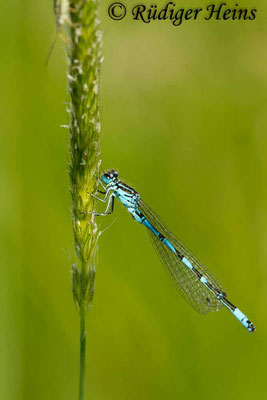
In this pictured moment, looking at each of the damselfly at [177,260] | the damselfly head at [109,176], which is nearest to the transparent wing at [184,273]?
the damselfly at [177,260]

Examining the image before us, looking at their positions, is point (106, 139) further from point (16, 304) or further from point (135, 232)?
point (16, 304)

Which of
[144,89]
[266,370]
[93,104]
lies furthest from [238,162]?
[93,104]

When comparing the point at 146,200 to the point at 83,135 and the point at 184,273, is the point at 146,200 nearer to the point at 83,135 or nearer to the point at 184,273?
the point at 184,273

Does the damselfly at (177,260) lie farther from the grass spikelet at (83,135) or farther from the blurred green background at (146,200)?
the grass spikelet at (83,135)

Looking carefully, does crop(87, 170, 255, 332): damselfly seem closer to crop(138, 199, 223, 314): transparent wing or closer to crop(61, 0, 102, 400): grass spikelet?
crop(138, 199, 223, 314): transparent wing

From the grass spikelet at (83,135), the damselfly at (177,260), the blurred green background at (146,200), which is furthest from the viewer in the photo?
the damselfly at (177,260)

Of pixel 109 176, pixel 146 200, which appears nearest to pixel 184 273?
pixel 146 200

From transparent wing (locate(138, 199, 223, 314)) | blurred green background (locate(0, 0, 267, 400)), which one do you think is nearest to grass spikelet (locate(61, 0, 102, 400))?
blurred green background (locate(0, 0, 267, 400))
